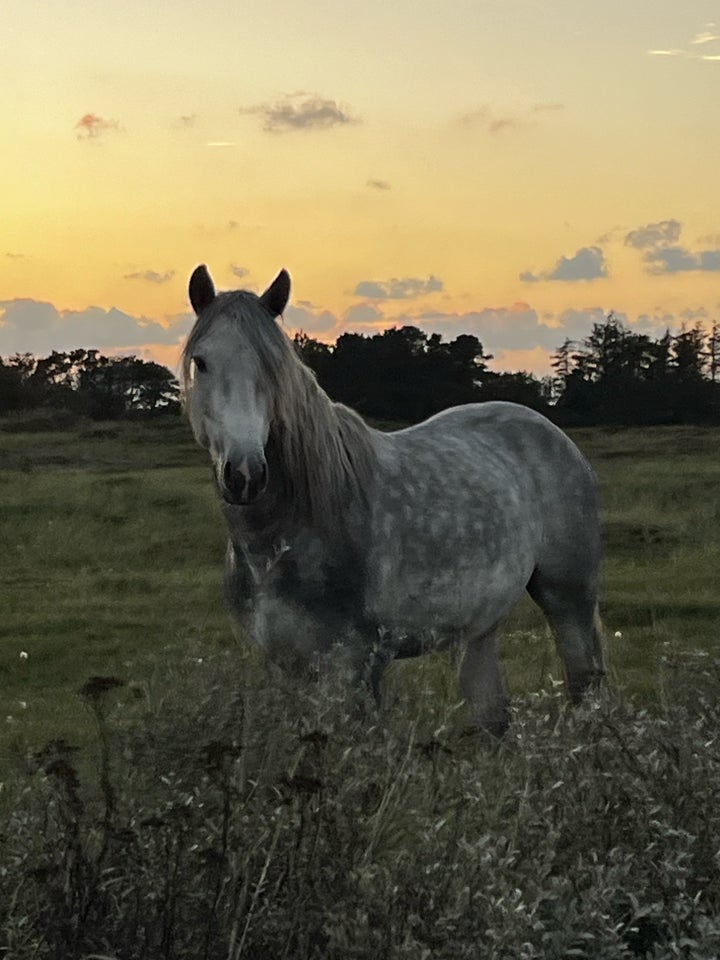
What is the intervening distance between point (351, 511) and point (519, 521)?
1406 mm

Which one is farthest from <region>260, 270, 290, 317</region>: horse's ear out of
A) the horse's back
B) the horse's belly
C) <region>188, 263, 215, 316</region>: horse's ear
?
the horse's belly

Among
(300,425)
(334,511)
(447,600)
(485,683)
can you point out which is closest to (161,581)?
(485,683)

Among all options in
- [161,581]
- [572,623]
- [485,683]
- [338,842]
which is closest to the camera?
[338,842]

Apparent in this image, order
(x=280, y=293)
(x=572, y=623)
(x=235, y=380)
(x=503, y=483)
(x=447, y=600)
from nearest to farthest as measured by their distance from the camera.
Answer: (x=235, y=380), (x=280, y=293), (x=447, y=600), (x=503, y=483), (x=572, y=623)

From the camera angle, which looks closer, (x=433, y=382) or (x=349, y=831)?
(x=349, y=831)

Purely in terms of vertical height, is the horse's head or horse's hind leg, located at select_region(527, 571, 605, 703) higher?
the horse's head

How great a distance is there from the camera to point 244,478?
536cm

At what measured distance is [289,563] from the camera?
5.95 meters

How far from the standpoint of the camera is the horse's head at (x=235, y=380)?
17.7ft

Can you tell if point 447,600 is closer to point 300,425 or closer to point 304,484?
point 304,484

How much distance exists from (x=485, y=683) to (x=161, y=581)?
823 centimetres

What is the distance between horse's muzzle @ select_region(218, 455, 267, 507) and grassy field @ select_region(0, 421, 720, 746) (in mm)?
612

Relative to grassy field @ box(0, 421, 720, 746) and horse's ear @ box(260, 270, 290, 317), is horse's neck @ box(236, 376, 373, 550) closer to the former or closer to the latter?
horse's ear @ box(260, 270, 290, 317)

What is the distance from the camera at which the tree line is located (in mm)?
47562
